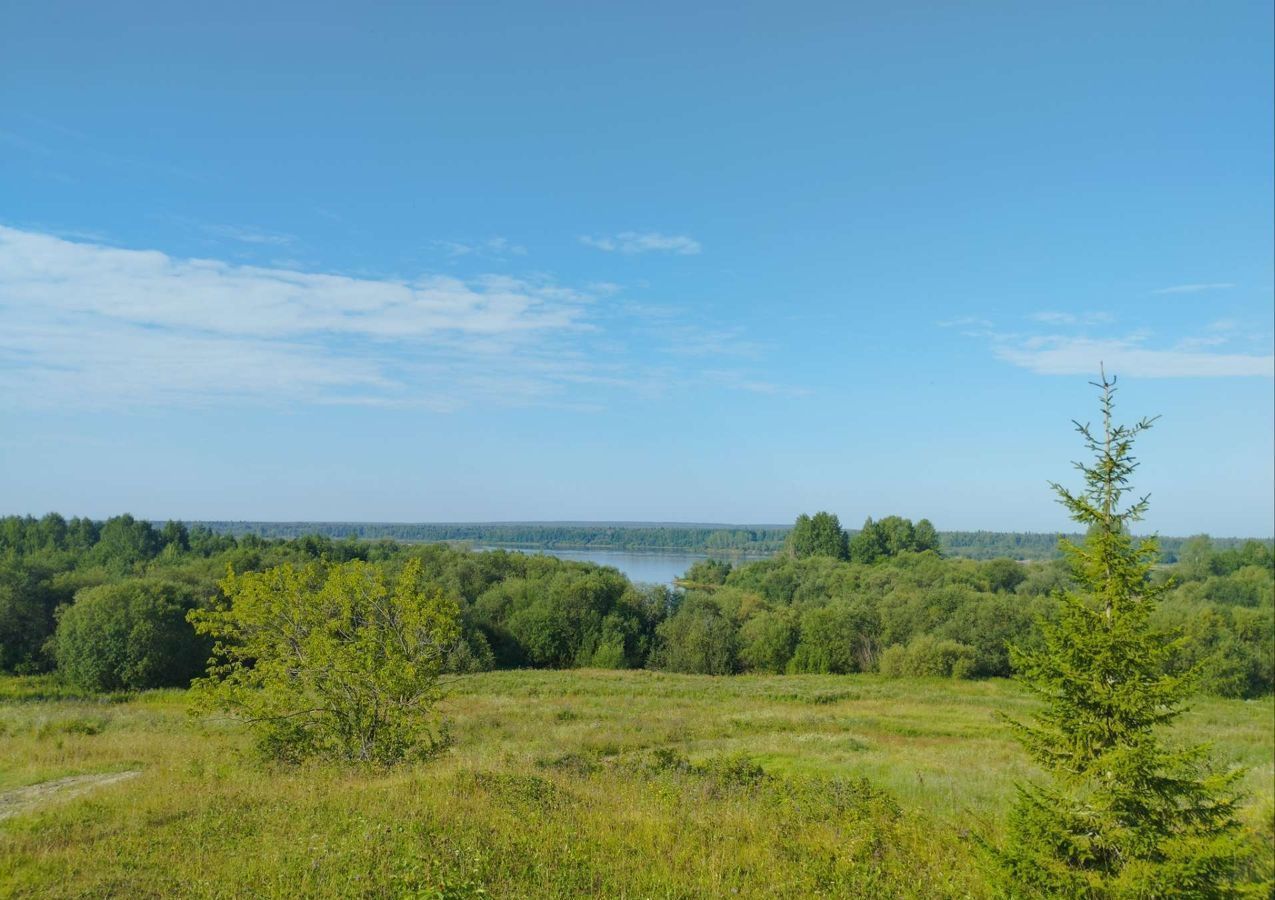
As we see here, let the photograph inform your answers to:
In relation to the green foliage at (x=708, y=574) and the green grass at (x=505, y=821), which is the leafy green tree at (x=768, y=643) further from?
the green foliage at (x=708, y=574)

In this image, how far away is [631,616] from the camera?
65.0m

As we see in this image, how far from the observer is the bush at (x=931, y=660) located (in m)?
53.8

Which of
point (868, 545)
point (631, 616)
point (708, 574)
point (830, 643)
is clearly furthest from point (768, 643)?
point (868, 545)

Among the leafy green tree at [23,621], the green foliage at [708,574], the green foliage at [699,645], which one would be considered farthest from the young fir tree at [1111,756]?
the green foliage at [708,574]

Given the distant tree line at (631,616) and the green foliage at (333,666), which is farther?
the distant tree line at (631,616)

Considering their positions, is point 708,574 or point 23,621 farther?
→ point 708,574

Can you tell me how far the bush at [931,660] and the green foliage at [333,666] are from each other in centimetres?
4747

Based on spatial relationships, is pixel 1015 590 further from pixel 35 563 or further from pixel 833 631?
pixel 35 563

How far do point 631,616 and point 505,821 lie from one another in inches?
2206

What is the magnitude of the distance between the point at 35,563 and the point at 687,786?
7016 cm

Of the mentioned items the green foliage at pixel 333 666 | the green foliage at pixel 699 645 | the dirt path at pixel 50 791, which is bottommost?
the green foliage at pixel 699 645

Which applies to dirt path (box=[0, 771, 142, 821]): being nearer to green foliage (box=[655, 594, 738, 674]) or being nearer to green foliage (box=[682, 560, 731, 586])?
green foliage (box=[655, 594, 738, 674])

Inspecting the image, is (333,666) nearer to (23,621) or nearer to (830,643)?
(23,621)

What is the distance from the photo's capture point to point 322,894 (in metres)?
7.08
